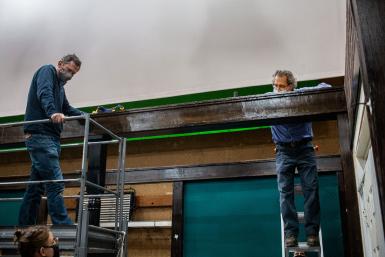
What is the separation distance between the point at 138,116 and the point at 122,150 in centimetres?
53

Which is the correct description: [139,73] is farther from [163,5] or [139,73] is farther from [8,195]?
[8,195]

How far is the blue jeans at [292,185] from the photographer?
4.09 m

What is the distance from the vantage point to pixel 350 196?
3.84 m

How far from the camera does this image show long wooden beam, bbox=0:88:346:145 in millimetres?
4160

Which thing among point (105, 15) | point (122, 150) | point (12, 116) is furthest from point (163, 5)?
point (12, 116)

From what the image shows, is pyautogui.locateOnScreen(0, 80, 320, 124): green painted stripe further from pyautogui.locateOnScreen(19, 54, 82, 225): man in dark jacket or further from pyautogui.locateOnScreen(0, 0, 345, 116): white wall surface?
pyautogui.locateOnScreen(19, 54, 82, 225): man in dark jacket

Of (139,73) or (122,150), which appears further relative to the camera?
(139,73)

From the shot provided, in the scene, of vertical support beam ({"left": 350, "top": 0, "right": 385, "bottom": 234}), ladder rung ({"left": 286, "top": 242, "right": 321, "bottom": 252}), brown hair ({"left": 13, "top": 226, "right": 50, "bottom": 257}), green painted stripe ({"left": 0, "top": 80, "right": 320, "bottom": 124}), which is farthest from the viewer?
green painted stripe ({"left": 0, "top": 80, "right": 320, "bottom": 124})

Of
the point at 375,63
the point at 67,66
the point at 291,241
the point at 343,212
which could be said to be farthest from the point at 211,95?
the point at 375,63

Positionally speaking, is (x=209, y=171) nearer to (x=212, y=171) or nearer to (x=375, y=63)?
(x=212, y=171)

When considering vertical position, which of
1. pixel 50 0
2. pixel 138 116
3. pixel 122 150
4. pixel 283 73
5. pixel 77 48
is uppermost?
pixel 50 0

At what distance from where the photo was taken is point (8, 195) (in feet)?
25.6

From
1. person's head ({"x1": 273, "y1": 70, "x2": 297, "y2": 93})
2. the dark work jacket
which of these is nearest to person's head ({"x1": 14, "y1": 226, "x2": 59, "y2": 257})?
the dark work jacket

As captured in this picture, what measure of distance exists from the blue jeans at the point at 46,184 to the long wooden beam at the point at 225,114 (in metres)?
0.93
